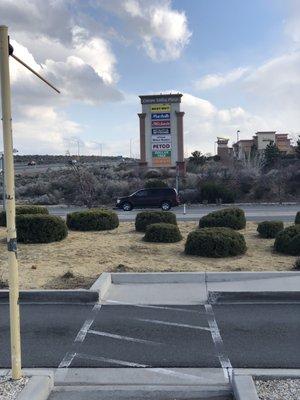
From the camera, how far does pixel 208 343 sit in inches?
245

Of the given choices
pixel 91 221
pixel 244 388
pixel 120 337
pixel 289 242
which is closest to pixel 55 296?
pixel 120 337

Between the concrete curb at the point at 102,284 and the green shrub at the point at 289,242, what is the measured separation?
Result: 4.47 m

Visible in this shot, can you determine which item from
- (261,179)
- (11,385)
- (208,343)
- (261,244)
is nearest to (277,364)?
(208,343)

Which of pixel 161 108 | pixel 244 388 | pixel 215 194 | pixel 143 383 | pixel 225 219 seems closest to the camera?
pixel 244 388

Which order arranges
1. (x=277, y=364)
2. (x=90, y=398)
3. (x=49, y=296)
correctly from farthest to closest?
(x=49, y=296)
(x=277, y=364)
(x=90, y=398)

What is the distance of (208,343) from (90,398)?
2047 mm

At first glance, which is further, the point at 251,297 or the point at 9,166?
the point at 251,297

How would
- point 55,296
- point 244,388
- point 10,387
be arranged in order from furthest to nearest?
1. point 55,296
2. point 10,387
3. point 244,388

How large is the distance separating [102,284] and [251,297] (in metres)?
2.52

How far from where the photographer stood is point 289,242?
1177 cm

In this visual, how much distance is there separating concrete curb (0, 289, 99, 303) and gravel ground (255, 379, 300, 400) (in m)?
4.09

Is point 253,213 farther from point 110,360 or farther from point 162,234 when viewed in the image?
point 110,360

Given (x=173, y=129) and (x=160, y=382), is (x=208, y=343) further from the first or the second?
(x=173, y=129)

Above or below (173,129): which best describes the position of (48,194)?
below
